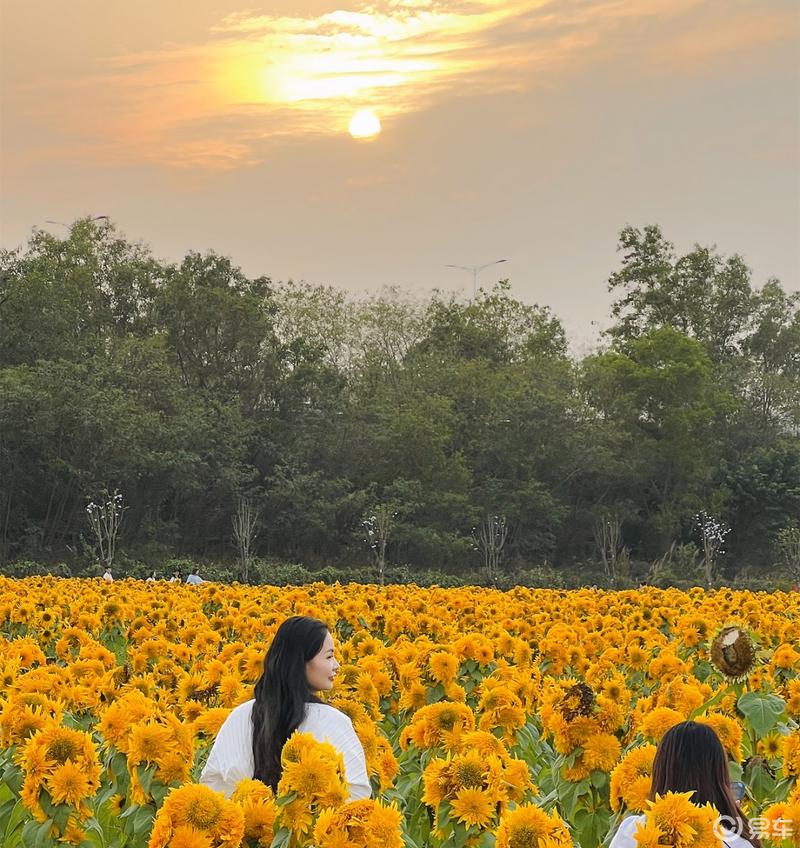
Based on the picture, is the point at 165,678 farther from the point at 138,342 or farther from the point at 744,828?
the point at 138,342

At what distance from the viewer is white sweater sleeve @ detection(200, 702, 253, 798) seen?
476cm

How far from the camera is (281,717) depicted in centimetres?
477

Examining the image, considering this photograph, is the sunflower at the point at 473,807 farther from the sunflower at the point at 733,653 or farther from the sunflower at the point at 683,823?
the sunflower at the point at 683,823

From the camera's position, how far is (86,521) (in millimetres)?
45406

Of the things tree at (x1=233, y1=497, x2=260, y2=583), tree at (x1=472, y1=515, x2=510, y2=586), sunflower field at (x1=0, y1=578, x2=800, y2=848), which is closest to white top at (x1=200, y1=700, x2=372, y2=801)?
sunflower field at (x1=0, y1=578, x2=800, y2=848)

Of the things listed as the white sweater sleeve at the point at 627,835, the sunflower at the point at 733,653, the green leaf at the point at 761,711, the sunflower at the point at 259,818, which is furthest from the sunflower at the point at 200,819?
the green leaf at the point at 761,711

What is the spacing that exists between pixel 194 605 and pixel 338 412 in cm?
3813

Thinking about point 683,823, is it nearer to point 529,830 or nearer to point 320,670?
point 529,830

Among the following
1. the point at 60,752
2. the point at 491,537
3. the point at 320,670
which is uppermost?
the point at 491,537

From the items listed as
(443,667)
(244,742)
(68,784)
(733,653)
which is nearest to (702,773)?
(733,653)

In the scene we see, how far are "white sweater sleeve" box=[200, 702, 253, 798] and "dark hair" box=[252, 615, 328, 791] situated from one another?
36mm

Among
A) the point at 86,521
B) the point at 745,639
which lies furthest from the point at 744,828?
the point at 86,521

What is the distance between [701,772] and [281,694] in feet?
5.31

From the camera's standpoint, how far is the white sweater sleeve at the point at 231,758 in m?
4.76
